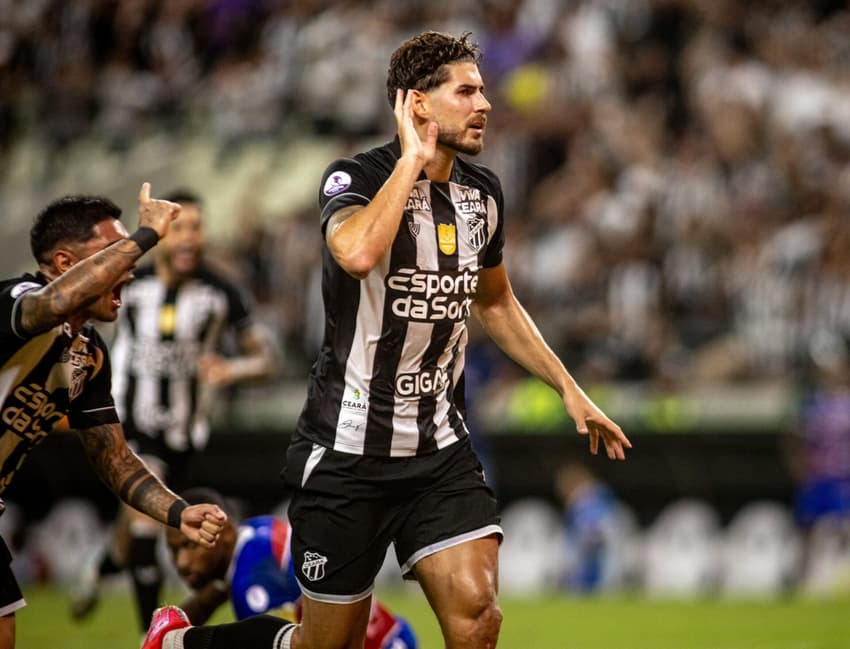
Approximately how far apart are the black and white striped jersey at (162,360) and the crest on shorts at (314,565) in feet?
12.4

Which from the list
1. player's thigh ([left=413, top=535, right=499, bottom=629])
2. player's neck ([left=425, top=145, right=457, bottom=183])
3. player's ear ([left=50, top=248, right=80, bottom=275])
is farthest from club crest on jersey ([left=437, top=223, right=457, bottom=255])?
player's ear ([left=50, top=248, right=80, bottom=275])

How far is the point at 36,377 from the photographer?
6.01 metres

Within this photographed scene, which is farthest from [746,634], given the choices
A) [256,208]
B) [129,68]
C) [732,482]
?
[129,68]

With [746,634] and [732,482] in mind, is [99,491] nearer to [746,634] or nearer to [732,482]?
[732,482]

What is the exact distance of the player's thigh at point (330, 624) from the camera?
616cm

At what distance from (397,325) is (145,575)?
3.99 m

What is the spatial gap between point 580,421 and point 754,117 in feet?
34.8

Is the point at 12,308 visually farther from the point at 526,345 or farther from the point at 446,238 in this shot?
the point at 526,345

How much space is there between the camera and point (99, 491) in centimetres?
1608

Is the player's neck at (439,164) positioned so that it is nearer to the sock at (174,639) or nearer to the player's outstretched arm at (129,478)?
the player's outstretched arm at (129,478)

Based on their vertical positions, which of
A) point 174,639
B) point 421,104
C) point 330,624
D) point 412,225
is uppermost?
point 421,104

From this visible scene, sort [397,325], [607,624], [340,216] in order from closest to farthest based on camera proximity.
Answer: [340,216] → [397,325] → [607,624]

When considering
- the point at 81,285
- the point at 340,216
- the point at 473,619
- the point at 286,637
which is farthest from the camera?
the point at 286,637

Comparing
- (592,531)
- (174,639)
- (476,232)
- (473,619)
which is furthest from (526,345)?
(592,531)
